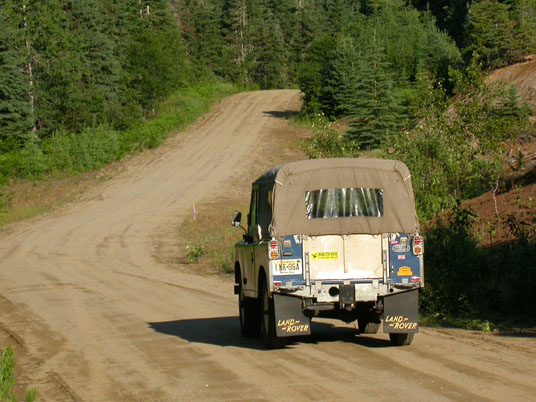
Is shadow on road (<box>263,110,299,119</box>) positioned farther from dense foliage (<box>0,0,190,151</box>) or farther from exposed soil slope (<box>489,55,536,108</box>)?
exposed soil slope (<box>489,55,536,108</box>)

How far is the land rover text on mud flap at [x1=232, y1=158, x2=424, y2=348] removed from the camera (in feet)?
37.0

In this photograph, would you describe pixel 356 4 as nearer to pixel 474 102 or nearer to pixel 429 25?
pixel 429 25

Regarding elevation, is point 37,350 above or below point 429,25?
below

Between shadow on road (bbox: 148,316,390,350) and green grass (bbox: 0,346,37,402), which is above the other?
green grass (bbox: 0,346,37,402)

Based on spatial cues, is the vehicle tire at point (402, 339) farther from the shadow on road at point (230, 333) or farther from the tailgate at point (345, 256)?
the tailgate at point (345, 256)

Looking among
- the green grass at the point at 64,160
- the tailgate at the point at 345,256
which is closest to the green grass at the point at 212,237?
the green grass at the point at 64,160

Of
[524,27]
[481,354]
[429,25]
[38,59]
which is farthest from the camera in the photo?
[429,25]

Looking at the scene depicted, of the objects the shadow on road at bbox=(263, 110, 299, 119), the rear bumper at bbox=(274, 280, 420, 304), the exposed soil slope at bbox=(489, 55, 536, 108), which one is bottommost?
the rear bumper at bbox=(274, 280, 420, 304)

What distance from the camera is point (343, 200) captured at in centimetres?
1179

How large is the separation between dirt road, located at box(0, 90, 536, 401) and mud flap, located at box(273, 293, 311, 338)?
1.18ft

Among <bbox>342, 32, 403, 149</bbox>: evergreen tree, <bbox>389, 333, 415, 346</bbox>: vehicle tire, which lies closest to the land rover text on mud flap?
<bbox>389, 333, 415, 346</bbox>: vehicle tire

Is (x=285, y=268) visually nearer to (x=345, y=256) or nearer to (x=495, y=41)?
(x=345, y=256)

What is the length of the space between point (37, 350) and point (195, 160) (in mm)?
45091

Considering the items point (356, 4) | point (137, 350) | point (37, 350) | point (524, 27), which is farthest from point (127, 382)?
point (356, 4)
